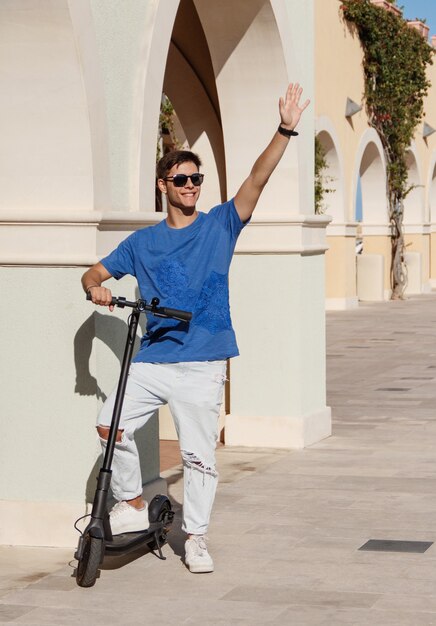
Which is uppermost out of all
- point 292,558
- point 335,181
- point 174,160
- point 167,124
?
point 167,124

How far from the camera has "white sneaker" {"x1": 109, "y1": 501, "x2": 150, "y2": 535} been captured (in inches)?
233

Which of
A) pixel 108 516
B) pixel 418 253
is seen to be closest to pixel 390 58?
pixel 418 253

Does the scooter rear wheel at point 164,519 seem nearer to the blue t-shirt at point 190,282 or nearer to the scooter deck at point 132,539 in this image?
the scooter deck at point 132,539

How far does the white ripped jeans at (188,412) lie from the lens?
5.76 m

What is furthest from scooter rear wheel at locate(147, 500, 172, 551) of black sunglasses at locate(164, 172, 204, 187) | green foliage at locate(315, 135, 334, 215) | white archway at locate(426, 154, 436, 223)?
white archway at locate(426, 154, 436, 223)

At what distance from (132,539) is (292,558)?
781 mm

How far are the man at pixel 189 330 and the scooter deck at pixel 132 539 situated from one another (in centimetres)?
21

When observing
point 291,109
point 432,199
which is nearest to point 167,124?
point 291,109

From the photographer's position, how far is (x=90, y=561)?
18.2 ft

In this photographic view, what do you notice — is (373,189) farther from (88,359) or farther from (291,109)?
(291,109)

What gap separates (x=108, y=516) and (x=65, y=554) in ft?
2.38

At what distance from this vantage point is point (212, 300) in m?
5.77

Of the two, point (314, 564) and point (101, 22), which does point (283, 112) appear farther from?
point (314, 564)

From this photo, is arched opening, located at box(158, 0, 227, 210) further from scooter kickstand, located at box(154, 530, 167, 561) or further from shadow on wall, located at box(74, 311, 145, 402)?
scooter kickstand, located at box(154, 530, 167, 561)
